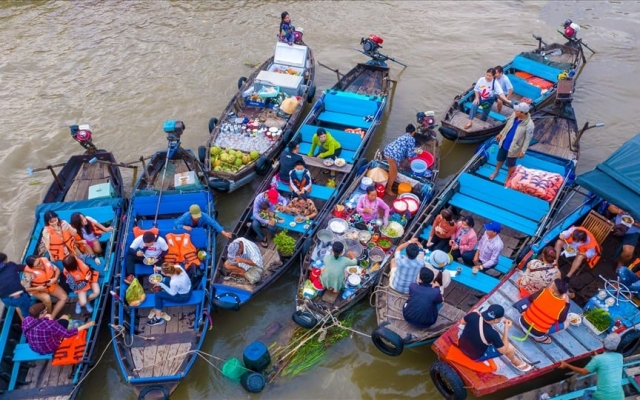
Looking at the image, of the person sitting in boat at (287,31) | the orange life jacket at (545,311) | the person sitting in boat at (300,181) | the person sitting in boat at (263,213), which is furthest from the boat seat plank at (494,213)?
the person sitting in boat at (287,31)

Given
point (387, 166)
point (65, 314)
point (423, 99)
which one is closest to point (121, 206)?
point (65, 314)

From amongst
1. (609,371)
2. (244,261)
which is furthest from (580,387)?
(244,261)

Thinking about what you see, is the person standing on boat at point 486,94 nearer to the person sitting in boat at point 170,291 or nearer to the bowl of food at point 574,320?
the bowl of food at point 574,320

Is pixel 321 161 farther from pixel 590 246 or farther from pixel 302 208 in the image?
pixel 590 246

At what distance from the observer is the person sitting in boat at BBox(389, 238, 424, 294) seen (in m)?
8.27

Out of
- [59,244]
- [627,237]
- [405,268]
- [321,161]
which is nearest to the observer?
[405,268]

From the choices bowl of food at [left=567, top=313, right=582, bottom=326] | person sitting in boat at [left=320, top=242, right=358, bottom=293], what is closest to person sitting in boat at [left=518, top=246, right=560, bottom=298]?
bowl of food at [left=567, top=313, right=582, bottom=326]

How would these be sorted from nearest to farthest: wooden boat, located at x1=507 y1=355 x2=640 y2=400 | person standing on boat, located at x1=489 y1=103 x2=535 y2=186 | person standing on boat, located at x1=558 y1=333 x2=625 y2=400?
person standing on boat, located at x1=558 y1=333 x2=625 y2=400
wooden boat, located at x1=507 y1=355 x2=640 y2=400
person standing on boat, located at x1=489 y1=103 x2=535 y2=186

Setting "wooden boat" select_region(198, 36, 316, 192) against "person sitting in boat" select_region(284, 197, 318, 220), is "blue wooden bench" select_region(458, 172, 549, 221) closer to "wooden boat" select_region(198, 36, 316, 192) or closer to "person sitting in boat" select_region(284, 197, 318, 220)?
"person sitting in boat" select_region(284, 197, 318, 220)

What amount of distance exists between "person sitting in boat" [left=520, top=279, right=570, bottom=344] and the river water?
2.19m

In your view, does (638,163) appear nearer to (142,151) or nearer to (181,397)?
(181,397)

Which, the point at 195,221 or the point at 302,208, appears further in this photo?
the point at 302,208

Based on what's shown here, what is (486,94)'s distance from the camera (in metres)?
13.5

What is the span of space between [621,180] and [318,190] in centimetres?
659
